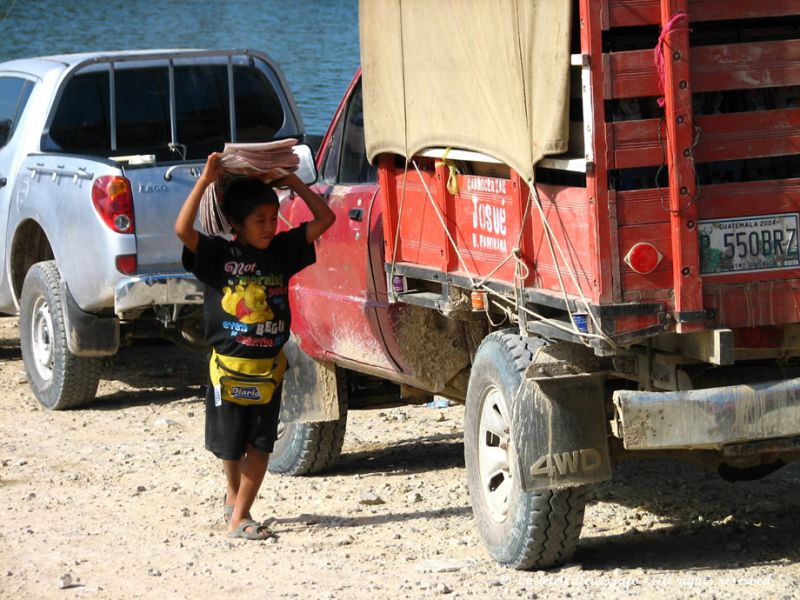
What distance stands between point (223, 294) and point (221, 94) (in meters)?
4.26

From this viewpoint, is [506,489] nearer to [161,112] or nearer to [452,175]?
[452,175]

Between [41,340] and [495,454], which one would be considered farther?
[41,340]

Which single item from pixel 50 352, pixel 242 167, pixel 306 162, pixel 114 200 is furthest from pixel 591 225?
pixel 50 352

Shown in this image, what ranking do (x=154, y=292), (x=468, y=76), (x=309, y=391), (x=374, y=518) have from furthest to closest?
(x=154, y=292)
(x=309, y=391)
(x=374, y=518)
(x=468, y=76)

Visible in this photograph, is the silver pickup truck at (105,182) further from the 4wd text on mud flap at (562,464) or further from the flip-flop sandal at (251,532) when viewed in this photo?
the 4wd text on mud flap at (562,464)

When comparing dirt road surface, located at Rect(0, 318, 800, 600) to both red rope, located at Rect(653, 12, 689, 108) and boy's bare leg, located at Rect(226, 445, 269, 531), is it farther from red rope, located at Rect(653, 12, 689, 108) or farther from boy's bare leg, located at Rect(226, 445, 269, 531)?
red rope, located at Rect(653, 12, 689, 108)

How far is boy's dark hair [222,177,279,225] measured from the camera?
602 centimetres

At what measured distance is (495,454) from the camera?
222 inches

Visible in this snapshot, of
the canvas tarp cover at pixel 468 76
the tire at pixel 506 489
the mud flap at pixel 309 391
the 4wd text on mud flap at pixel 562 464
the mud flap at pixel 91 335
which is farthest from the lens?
the mud flap at pixel 91 335

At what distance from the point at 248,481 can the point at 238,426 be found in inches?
10.0

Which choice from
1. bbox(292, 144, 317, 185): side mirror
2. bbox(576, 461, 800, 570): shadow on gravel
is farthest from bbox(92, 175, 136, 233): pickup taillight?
bbox(576, 461, 800, 570): shadow on gravel

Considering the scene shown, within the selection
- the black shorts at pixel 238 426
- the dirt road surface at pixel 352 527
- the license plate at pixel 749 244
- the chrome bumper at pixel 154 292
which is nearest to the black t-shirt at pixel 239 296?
the black shorts at pixel 238 426

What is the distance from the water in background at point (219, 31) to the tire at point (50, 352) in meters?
12.9

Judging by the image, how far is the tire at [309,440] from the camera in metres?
7.44
